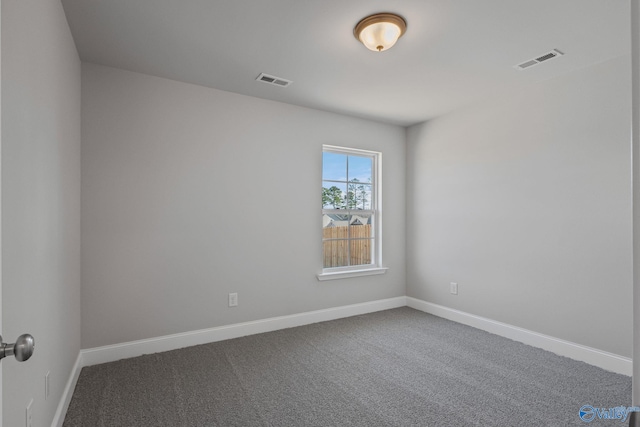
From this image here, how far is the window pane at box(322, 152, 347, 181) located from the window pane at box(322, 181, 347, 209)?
9 cm

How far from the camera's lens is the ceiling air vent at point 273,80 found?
9.98 ft

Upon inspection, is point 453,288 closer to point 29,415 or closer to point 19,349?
point 29,415

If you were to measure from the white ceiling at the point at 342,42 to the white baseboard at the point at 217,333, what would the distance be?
2.40 metres

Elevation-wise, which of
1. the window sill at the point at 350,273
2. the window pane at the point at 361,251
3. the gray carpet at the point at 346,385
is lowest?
the gray carpet at the point at 346,385

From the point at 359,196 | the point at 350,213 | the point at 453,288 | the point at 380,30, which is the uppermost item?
the point at 380,30

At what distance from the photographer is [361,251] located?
14.6ft

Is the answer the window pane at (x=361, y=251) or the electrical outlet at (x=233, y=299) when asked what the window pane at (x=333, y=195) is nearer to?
the window pane at (x=361, y=251)

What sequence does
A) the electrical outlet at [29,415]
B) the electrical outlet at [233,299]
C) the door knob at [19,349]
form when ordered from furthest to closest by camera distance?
the electrical outlet at [233,299]
the electrical outlet at [29,415]
the door knob at [19,349]

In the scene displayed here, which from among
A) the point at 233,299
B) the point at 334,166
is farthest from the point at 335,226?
the point at 233,299

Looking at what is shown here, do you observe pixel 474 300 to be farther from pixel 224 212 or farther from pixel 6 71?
pixel 6 71

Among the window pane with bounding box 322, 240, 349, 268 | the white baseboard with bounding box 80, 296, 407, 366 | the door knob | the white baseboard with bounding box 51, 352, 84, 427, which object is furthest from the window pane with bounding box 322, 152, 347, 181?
the door knob

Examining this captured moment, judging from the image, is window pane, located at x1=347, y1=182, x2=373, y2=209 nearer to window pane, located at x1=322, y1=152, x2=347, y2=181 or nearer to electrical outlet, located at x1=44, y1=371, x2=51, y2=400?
window pane, located at x1=322, y1=152, x2=347, y2=181

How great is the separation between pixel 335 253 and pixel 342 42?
2.48 meters

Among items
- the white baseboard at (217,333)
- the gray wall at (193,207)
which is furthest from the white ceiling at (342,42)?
the white baseboard at (217,333)
